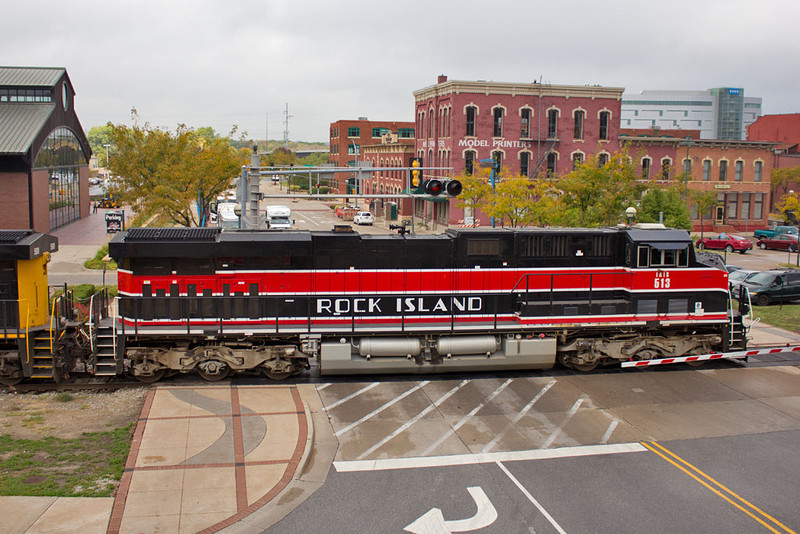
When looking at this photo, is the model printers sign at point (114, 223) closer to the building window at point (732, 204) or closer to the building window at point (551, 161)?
the building window at point (551, 161)

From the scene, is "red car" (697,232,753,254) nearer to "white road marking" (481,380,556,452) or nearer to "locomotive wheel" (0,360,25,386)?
"white road marking" (481,380,556,452)

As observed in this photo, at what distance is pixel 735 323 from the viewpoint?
17.5m

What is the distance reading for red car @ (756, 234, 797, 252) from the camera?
160 ft

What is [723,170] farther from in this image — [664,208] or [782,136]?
[782,136]

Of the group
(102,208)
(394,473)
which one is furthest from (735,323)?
(102,208)

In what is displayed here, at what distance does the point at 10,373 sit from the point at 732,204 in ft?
197

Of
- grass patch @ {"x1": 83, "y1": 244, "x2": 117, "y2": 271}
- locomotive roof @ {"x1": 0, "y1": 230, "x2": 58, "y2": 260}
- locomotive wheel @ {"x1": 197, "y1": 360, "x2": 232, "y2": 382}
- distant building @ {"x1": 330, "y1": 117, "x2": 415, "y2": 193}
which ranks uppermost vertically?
distant building @ {"x1": 330, "y1": 117, "x2": 415, "y2": 193}

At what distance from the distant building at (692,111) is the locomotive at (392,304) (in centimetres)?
16942

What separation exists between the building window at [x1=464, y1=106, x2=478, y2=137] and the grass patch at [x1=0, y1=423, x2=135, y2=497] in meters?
45.9

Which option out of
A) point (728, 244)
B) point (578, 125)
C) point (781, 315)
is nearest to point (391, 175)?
point (578, 125)

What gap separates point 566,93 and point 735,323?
41252mm

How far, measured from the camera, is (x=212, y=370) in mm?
15625

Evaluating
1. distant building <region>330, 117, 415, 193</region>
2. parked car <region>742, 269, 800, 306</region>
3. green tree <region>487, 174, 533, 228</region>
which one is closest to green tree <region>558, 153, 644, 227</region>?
green tree <region>487, 174, 533, 228</region>

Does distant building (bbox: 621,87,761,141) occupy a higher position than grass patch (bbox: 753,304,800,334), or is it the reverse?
distant building (bbox: 621,87,761,141)
